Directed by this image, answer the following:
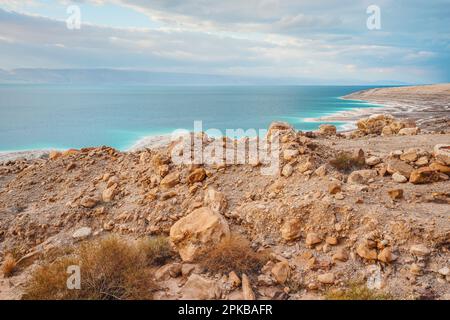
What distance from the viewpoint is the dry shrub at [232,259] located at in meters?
5.08

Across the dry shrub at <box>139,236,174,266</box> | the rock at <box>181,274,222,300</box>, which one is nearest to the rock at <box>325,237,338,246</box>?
the rock at <box>181,274,222,300</box>

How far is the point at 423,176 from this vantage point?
21.3 ft

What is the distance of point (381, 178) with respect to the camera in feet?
22.0

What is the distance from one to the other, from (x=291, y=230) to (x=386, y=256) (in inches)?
56.3

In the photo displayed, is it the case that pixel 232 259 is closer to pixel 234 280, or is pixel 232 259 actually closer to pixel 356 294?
pixel 234 280

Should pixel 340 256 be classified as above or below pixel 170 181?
below

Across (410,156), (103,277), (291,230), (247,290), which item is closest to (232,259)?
(247,290)

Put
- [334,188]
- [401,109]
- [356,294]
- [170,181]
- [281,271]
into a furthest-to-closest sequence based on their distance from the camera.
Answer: [401,109], [170,181], [334,188], [281,271], [356,294]

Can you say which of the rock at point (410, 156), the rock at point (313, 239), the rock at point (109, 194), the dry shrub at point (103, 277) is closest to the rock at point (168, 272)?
the dry shrub at point (103, 277)

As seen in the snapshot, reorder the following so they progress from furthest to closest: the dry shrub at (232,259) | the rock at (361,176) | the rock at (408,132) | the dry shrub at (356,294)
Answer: the rock at (408,132), the rock at (361,176), the dry shrub at (232,259), the dry shrub at (356,294)

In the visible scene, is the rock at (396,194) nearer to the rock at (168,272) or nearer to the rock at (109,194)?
the rock at (168,272)

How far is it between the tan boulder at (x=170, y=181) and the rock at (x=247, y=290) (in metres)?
3.10

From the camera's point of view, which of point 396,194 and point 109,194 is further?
point 109,194

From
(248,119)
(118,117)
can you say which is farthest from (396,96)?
(118,117)
